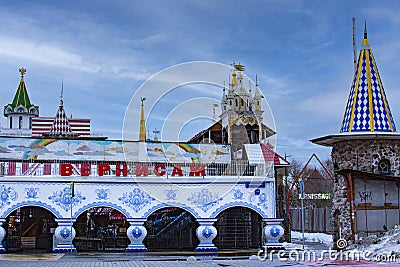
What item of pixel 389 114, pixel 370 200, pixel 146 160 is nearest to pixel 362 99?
pixel 389 114

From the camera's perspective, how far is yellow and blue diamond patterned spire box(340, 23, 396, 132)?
66.6 feet

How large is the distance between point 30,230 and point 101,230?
128 inches

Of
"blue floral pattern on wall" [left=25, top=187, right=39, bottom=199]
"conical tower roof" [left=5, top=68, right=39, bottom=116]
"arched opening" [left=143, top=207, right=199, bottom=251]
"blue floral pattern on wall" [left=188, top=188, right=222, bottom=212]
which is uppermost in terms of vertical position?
"conical tower roof" [left=5, top=68, right=39, bottom=116]

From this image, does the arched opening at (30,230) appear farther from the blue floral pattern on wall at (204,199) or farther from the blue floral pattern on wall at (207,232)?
A: the blue floral pattern on wall at (207,232)

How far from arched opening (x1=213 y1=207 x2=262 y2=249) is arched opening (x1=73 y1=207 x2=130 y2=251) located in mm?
4211

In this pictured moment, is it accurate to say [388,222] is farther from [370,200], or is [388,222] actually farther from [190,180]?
[190,180]

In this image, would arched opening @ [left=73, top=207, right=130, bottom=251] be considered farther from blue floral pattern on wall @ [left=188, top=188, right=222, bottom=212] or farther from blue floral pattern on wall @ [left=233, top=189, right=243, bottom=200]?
blue floral pattern on wall @ [left=233, top=189, right=243, bottom=200]

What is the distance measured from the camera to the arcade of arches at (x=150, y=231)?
24547mm

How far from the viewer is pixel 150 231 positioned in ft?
90.2

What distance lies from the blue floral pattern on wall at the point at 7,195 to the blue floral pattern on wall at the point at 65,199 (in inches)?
52.3

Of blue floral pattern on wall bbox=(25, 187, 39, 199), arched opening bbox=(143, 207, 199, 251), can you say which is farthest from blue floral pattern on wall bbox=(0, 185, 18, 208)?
arched opening bbox=(143, 207, 199, 251)

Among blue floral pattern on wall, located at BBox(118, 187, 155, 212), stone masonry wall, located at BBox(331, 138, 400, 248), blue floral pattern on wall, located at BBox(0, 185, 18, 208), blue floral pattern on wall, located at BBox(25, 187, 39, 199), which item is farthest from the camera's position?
blue floral pattern on wall, located at BBox(118, 187, 155, 212)

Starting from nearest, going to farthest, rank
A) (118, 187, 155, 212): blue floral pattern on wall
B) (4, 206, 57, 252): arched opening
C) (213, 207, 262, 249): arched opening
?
(118, 187, 155, 212): blue floral pattern on wall → (4, 206, 57, 252): arched opening → (213, 207, 262, 249): arched opening

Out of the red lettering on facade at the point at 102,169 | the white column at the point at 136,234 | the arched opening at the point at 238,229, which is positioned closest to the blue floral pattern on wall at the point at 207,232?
the white column at the point at 136,234
